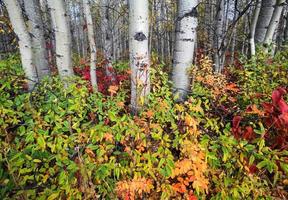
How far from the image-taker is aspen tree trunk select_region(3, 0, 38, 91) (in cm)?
327

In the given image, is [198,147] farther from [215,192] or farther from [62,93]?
[62,93]

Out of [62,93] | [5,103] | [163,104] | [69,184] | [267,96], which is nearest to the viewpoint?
[69,184]

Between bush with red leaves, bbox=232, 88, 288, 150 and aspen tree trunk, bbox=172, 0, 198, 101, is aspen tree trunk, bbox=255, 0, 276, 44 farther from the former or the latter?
bush with red leaves, bbox=232, 88, 288, 150

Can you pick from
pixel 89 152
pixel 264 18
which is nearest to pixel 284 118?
pixel 89 152

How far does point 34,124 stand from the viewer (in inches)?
102

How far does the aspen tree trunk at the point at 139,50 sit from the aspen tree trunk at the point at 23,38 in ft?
4.55

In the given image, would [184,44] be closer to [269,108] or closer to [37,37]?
[269,108]

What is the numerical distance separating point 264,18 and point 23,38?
5039 millimetres

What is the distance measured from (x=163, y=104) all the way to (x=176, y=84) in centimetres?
67

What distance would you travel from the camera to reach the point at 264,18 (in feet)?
18.6

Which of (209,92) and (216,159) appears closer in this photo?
(216,159)

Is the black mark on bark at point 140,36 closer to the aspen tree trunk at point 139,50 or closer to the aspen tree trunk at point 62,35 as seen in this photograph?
the aspen tree trunk at point 139,50

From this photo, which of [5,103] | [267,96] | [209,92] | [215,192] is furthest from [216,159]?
[5,103]

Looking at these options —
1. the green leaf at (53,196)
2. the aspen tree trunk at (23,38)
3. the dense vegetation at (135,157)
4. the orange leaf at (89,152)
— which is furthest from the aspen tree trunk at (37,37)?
the green leaf at (53,196)
